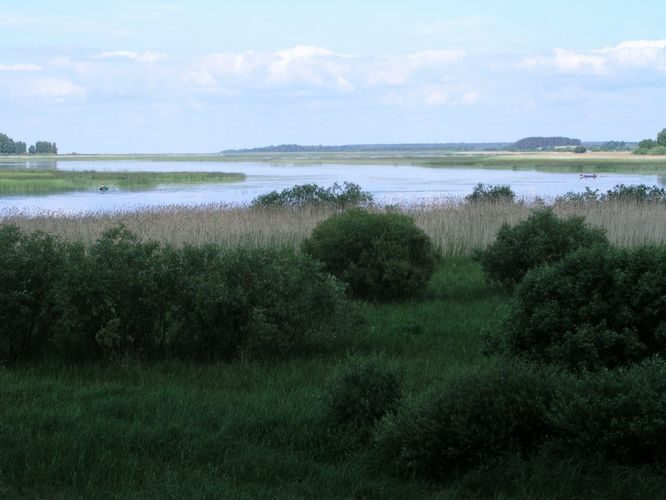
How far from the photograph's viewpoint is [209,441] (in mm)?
5719

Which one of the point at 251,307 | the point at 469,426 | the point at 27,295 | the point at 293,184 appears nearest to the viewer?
the point at 469,426

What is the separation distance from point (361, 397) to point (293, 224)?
11655 mm

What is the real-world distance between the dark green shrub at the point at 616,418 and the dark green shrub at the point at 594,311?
1.10 meters

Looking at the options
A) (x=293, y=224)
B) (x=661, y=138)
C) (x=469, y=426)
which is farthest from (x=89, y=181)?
(x=661, y=138)

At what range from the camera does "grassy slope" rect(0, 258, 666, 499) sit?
4.89 meters

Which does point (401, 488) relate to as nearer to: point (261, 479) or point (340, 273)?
point (261, 479)

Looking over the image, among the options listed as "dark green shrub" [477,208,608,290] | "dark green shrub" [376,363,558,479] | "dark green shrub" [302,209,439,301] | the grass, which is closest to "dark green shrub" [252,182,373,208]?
"dark green shrub" [302,209,439,301]

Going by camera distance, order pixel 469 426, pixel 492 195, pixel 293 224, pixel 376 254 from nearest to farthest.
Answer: pixel 469 426, pixel 376 254, pixel 293 224, pixel 492 195

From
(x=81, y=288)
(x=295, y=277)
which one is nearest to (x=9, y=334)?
(x=81, y=288)

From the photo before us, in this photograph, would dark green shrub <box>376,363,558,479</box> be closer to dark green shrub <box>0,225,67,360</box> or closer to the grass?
dark green shrub <box>0,225,67,360</box>

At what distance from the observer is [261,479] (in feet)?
17.1

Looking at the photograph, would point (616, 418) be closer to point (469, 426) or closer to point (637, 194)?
point (469, 426)

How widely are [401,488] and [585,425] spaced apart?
3.62 feet

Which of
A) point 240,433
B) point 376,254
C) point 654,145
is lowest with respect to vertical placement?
point 240,433
